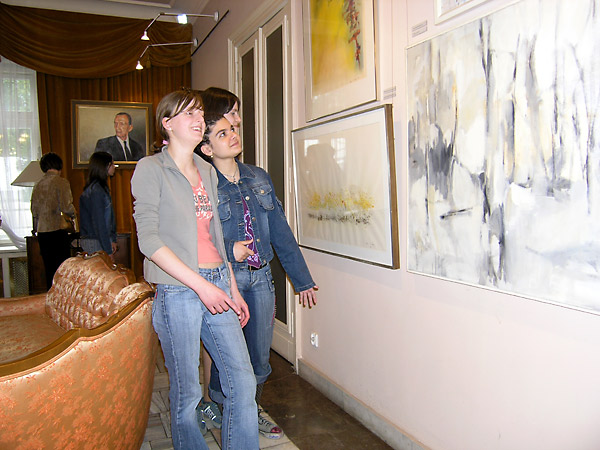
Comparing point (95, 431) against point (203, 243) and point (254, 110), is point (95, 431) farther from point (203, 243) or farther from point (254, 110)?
point (254, 110)

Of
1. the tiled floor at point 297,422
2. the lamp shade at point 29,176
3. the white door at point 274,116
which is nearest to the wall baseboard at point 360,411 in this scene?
the tiled floor at point 297,422

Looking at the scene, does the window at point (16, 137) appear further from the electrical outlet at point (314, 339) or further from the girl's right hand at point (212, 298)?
the girl's right hand at point (212, 298)

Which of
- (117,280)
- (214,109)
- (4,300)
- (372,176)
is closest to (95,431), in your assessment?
(117,280)

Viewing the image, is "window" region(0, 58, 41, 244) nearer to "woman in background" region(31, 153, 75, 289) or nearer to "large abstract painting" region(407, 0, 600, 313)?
"woman in background" region(31, 153, 75, 289)

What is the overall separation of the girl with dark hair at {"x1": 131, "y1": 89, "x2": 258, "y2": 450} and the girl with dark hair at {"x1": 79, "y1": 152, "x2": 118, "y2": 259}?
2921 mm

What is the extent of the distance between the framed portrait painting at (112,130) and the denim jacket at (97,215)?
244 centimetres

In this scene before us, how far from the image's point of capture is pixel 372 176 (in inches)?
104

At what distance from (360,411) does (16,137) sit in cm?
605

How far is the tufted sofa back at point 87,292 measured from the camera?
2648 millimetres

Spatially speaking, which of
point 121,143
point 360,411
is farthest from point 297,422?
point 121,143

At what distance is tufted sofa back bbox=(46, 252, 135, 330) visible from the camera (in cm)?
265

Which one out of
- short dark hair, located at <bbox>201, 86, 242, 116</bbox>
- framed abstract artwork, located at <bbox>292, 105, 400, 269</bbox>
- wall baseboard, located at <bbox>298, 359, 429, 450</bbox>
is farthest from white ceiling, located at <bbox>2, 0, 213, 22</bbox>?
wall baseboard, located at <bbox>298, 359, 429, 450</bbox>

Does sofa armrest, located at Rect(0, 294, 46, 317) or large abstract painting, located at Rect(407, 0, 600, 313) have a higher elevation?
large abstract painting, located at Rect(407, 0, 600, 313)

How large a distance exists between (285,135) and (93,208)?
2.00 m
